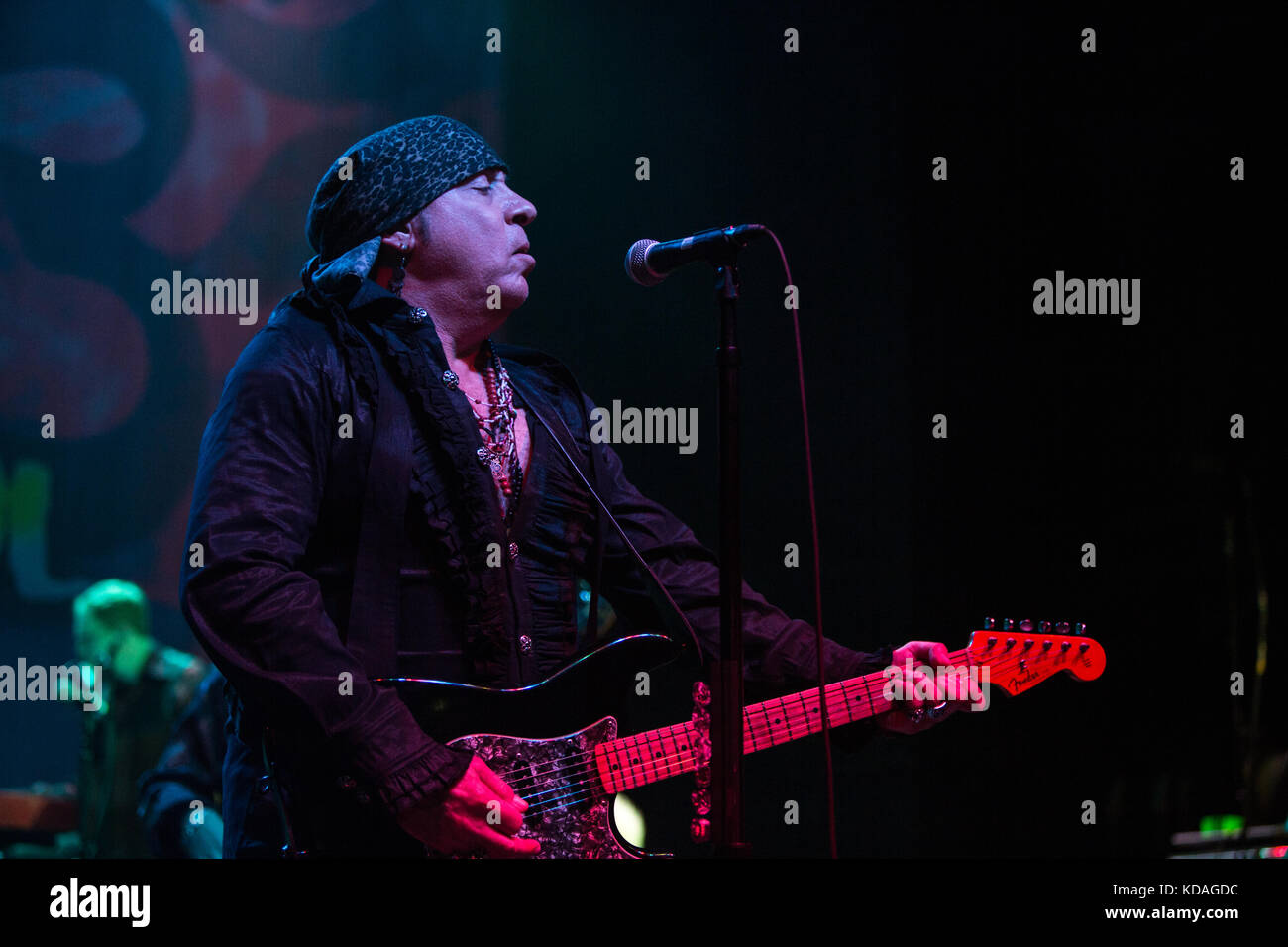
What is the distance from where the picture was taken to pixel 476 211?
304 centimetres

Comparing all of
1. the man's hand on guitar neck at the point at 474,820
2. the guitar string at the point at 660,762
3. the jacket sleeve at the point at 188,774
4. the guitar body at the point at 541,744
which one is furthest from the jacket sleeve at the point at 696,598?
the jacket sleeve at the point at 188,774

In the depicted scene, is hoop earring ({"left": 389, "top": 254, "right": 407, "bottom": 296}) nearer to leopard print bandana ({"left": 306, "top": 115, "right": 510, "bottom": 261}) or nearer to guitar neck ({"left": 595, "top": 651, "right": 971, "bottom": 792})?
leopard print bandana ({"left": 306, "top": 115, "right": 510, "bottom": 261})

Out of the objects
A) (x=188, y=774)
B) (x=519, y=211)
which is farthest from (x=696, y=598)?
(x=188, y=774)

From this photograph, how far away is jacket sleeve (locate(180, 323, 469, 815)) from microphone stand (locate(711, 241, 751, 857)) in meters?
0.50

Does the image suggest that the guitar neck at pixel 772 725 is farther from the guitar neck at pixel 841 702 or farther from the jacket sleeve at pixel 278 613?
the jacket sleeve at pixel 278 613

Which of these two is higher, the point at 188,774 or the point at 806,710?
the point at 806,710

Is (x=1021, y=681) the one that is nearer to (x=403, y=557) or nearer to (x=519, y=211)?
(x=403, y=557)

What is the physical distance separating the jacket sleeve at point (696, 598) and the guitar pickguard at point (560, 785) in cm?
48

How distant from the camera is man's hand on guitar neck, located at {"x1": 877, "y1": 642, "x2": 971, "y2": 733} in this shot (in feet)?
9.33

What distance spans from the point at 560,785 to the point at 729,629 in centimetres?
58

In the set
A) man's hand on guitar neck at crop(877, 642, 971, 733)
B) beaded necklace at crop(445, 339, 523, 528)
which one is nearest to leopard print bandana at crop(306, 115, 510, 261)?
beaded necklace at crop(445, 339, 523, 528)

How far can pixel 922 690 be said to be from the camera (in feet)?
9.34
